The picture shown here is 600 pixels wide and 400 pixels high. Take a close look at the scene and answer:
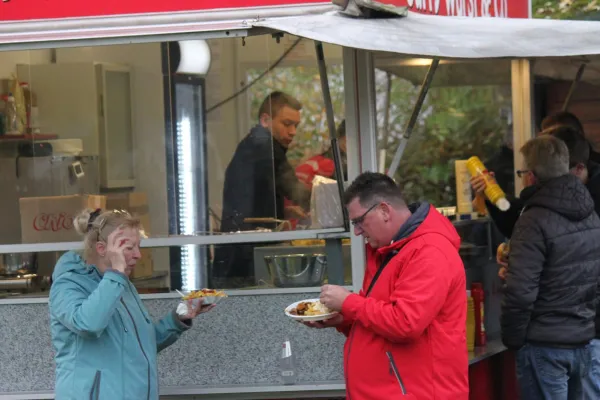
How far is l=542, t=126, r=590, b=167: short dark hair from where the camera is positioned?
5.81 metres

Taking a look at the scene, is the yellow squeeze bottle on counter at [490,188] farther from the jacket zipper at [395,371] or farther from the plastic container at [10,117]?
the plastic container at [10,117]

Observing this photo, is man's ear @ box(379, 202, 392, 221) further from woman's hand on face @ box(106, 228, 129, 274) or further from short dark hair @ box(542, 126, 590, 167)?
short dark hair @ box(542, 126, 590, 167)

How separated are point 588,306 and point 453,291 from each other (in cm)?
157

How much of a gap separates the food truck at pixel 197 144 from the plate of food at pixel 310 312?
0.77m

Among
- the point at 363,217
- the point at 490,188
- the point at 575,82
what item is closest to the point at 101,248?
the point at 363,217

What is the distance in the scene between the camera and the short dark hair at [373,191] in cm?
409

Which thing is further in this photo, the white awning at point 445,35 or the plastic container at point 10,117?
the plastic container at point 10,117

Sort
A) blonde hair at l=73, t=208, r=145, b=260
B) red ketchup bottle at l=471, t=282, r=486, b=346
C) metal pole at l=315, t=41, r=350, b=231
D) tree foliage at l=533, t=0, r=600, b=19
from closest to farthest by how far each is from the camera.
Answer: blonde hair at l=73, t=208, r=145, b=260, metal pole at l=315, t=41, r=350, b=231, red ketchup bottle at l=471, t=282, r=486, b=346, tree foliage at l=533, t=0, r=600, b=19

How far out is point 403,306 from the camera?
12.8 ft

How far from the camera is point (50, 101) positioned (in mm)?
5879

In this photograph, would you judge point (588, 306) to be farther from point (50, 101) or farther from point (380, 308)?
point (50, 101)

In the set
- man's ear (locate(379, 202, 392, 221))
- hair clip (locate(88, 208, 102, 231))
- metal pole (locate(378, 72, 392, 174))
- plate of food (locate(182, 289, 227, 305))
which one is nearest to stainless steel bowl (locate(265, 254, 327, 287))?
metal pole (locate(378, 72, 392, 174))

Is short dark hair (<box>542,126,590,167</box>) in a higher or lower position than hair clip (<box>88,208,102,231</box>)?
higher

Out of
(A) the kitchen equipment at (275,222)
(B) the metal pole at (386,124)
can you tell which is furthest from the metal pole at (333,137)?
(A) the kitchen equipment at (275,222)
